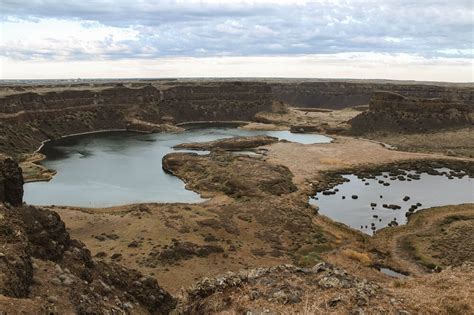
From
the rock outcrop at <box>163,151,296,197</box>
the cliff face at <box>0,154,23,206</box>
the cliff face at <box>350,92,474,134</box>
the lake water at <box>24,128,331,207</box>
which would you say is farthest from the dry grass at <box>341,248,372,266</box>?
the cliff face at <box>350,92,474,134</box>

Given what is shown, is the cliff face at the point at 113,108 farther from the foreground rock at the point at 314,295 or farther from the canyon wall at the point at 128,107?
the foreground rock at the point at 314,295

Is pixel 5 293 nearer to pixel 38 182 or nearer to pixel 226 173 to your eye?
pixel 226 173

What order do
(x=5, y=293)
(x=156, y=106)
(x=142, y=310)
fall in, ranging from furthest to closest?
(x=156, y=106)
(x=142, y=310)
(x=5, y=293)

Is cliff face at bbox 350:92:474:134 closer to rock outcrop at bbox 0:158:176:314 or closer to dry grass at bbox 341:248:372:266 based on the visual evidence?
dry grass at bbox 341:248:372:266

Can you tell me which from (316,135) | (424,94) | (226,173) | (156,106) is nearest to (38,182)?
(226,173)

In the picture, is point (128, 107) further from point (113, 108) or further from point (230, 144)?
point (230, 144)

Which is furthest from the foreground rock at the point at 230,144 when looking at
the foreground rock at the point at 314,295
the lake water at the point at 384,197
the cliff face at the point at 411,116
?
the foreground rock at the point at 314,295

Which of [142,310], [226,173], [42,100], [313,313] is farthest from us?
[42,100]
